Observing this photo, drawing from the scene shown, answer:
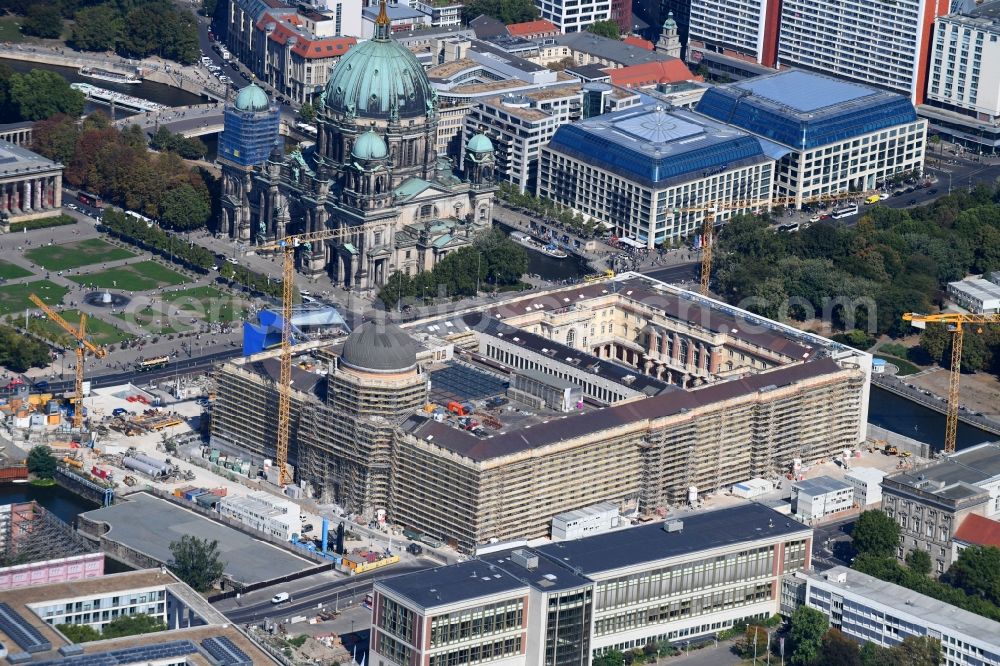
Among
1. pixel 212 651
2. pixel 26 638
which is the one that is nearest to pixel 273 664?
pixel 212 651

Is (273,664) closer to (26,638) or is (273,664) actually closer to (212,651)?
(212,651)
